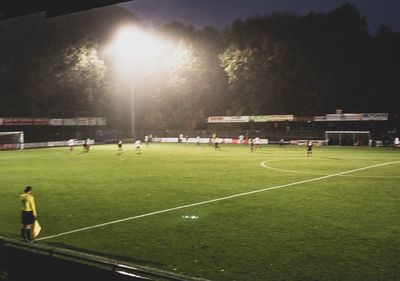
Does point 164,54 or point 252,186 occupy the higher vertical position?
point 164,54

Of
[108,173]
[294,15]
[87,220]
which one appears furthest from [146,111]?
[87,220]

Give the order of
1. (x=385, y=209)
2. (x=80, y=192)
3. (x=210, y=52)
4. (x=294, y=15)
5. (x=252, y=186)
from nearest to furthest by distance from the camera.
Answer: (x=385, y=209)
(x=80, y=192)
(x=252, y=186)
(x=294, y=15)
(x=210, y=52)

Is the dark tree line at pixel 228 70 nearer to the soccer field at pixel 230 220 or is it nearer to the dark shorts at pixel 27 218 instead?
the soccer field at pixel 230 220

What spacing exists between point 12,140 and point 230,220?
167ft

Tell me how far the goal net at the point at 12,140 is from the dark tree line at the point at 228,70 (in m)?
8.64

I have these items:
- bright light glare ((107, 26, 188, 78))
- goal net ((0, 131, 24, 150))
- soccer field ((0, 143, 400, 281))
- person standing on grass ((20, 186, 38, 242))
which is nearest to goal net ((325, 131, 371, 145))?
bright light glare ((107, 26, 188, 78))

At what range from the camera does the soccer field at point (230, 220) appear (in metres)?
9.84

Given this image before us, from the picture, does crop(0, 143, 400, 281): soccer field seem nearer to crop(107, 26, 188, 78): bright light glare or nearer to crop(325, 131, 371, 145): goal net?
crop(325, 131, 371, 145): goal net

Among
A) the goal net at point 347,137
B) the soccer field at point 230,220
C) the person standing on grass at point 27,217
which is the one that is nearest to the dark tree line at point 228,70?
the goal net at point 347,137

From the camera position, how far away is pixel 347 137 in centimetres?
5944

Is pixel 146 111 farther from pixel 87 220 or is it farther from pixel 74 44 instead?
pixel 87 220

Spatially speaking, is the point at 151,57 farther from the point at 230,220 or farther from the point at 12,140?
the point at 230,220

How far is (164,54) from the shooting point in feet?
271

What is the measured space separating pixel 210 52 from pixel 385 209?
68378 millimetres
